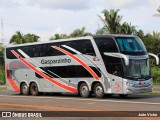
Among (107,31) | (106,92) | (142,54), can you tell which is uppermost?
(107,31)

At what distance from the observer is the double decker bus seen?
2583 cm

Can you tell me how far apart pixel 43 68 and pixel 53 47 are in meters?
1.78

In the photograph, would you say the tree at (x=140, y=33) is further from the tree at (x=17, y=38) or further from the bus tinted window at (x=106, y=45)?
the bus tinted window at (x=106, y=45)

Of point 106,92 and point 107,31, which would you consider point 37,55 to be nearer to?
point 106,92

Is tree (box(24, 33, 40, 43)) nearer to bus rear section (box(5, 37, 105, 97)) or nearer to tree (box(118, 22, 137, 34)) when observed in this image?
tree (box(118, 22, 137, 34))

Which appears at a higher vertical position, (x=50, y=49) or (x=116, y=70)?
(x=50, y=49)

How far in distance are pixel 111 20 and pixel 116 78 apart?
3070 centimetres

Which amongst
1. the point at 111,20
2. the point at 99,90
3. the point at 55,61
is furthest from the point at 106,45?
the point at 111,20

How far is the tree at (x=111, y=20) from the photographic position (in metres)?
56.1

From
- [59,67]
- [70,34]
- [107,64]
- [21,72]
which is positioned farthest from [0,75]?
[107,64]

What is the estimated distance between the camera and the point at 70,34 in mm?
70125

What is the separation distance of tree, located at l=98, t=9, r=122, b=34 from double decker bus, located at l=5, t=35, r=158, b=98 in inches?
970

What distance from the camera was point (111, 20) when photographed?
56.2 m

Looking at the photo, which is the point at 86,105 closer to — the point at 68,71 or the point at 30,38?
the point at 68,71
